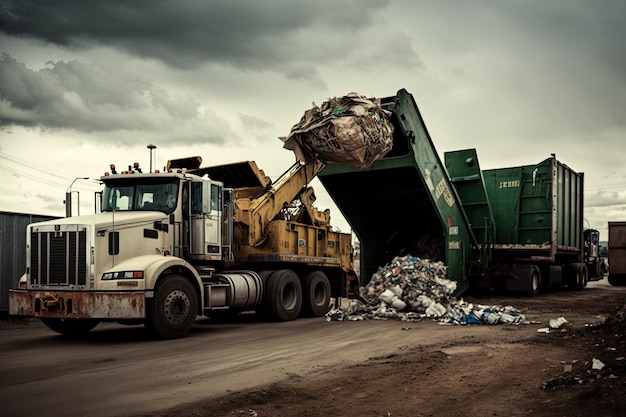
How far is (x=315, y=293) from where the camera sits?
1284 centimetres

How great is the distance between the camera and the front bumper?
8461mm

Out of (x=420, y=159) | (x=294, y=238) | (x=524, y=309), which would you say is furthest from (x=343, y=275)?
(x=524, y=309)

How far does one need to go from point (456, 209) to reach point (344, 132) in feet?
15.2

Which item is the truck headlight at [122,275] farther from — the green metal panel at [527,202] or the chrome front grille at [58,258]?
the green metal panel at [527,202]

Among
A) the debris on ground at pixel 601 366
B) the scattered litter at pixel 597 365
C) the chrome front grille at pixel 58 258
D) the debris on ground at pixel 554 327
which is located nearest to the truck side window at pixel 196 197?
the chrome front grille at pixel 58 258

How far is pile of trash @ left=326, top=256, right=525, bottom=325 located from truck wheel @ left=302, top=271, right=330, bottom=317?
590 mm

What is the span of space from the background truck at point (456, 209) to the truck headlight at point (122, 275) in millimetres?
6264

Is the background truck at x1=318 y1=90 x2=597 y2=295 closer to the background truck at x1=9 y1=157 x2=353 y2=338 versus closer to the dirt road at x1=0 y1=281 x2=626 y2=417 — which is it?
the background truck at x1=9 y1=157 x2=353 y2=338

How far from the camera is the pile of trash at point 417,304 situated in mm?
11092

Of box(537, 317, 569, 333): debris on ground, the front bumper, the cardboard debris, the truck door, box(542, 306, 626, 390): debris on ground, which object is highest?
the cardboard debris

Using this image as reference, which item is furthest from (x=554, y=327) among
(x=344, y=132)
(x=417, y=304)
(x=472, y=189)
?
(x=472, y=189)

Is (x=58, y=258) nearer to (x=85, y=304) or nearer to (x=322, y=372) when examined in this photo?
(x=85, y=304)

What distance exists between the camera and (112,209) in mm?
10055

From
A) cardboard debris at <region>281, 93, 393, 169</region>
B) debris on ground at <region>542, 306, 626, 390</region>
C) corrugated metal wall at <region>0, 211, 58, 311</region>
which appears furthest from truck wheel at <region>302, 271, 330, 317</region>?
corrugated metal wall at <region>0, 211, 58, 311</region>
